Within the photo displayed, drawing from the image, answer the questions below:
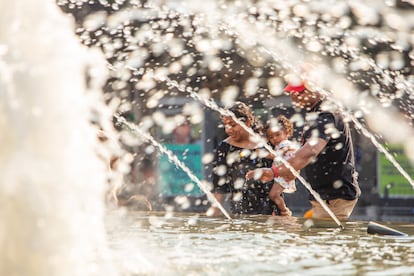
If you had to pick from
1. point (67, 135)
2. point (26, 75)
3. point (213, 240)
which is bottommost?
point (213, 240)

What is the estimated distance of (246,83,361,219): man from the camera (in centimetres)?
717

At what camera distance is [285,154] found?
7.83 m

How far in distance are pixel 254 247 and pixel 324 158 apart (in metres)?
2.44

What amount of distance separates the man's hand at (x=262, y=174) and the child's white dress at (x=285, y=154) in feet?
1.31

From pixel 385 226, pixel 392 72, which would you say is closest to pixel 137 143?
pixel 392 72

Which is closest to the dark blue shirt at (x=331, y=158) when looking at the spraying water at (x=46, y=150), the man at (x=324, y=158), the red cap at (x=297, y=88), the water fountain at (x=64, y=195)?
the man at (x=324, y=158)

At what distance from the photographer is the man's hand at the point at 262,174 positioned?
700 centimetres

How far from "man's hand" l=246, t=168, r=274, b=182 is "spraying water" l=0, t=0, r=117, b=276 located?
295 cm

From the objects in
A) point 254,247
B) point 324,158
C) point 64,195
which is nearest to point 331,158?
point 324,158

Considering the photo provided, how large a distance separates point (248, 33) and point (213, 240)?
549 inches

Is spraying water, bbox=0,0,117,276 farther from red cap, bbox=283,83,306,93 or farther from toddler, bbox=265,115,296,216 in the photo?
toddler, bbox=265,115,296,216

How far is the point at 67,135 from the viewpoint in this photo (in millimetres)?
3814

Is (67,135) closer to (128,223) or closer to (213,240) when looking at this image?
(213,240)

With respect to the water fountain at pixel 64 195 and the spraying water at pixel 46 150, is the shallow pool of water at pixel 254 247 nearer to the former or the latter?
the water fountain at pixel 64 195
